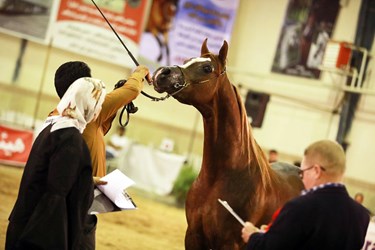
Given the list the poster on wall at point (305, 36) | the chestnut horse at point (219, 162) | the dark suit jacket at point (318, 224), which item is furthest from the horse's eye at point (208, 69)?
the poster on wall at point (305, 36)

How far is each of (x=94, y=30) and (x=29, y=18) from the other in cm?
150

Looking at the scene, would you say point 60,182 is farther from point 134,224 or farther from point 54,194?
point 134,224

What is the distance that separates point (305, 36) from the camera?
50.3 feet

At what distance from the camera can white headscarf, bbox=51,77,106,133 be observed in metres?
3.47

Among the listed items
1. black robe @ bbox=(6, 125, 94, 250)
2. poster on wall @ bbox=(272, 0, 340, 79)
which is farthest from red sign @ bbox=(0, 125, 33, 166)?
black robe @ bbox=(6, 125, 94, 250)

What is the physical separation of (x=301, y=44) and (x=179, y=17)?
295 centimetres

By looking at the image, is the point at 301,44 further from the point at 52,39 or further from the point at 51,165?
the point at 51,165

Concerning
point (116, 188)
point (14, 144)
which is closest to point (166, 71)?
point (116, 188)

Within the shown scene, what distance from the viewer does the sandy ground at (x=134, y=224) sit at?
848cm

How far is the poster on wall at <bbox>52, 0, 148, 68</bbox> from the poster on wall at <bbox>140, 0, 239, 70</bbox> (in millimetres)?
689

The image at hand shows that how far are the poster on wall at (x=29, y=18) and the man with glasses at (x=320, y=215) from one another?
12001 millimetres

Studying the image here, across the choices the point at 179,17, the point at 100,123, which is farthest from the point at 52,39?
the point at 100,123

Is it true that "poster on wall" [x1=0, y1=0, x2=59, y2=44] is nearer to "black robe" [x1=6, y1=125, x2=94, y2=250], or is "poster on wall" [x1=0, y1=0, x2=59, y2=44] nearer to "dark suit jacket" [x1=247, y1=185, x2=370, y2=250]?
"black robe" [x1=6, y1=125, x2=94, y2=250]

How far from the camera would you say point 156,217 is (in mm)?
11922
